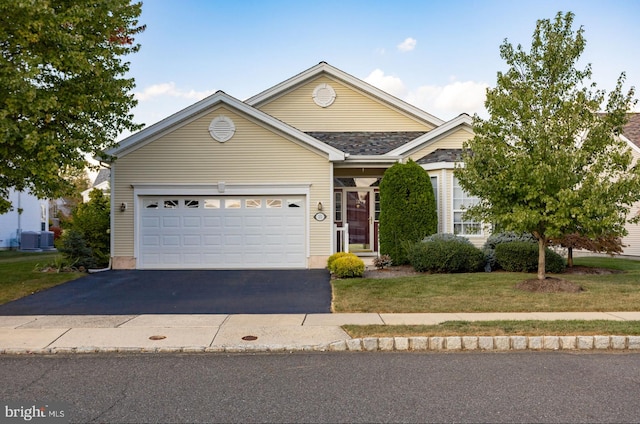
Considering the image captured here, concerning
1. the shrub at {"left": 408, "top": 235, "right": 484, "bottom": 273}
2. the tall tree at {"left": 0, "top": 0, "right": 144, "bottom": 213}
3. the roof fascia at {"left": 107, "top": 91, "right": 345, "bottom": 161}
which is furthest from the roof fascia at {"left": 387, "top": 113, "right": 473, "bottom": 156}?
the tall tree at {"left": 0, "top": 0, "right": 144, "bottom": 213}

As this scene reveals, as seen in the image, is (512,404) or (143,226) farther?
(143,226)

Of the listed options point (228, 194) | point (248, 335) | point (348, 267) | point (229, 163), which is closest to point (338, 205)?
point (228, 194)

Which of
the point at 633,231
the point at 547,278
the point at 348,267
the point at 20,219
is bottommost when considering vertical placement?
the point at 547,278

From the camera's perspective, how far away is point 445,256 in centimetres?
1365

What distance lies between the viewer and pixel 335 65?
20.1 metres

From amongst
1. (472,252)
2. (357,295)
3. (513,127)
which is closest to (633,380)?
(357,295)

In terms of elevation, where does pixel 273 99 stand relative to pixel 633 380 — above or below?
above

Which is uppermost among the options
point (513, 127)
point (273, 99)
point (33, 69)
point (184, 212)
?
point (273, 99)

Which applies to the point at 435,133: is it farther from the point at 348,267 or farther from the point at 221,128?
the point at 221,128

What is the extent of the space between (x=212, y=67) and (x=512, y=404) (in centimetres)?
1536

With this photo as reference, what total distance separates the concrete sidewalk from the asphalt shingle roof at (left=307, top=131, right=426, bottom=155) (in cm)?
924

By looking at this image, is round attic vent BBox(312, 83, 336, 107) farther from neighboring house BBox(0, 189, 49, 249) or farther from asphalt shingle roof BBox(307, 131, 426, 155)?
neighboring house BBox(0, 189, 49, 249)

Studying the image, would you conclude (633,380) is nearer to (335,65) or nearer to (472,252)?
(472,252)

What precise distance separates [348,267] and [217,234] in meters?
4.80
